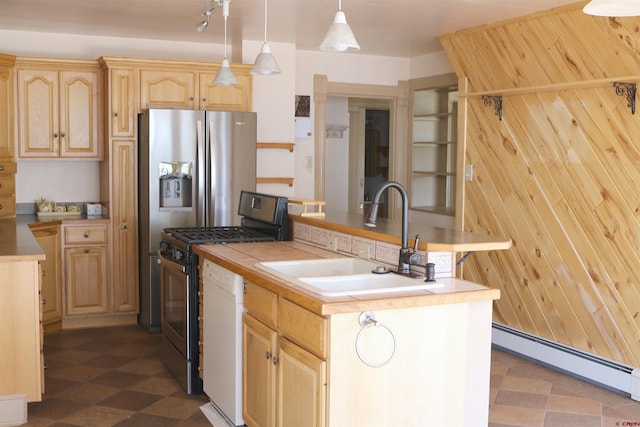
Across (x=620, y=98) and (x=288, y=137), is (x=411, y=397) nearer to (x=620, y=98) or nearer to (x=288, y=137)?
(x=620, y=98)

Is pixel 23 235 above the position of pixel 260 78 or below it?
below

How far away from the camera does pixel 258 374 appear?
3287 mm

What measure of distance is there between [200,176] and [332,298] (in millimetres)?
3131

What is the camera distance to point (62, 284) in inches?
221

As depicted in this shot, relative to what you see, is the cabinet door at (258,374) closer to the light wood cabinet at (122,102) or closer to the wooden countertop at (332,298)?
the wooden countertop at (332,298)

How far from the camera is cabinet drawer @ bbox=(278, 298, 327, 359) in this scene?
2.67 metres

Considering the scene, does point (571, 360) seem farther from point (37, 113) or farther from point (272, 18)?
point (37, 113)

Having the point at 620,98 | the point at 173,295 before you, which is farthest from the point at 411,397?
the point at 620,98

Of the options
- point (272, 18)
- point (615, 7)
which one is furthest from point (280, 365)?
point (272, 18)

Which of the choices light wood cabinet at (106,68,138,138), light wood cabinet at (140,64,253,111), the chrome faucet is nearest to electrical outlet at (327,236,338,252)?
the chrome faucet

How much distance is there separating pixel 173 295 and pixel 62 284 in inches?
67.4

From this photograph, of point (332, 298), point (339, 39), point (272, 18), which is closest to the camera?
point (332, 298)

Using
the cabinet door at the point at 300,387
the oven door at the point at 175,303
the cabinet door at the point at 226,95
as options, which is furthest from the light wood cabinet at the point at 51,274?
the cabinet door at the point at 300,387

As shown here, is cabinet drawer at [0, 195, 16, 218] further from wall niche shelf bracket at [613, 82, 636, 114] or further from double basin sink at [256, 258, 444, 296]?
wall niche shelf bracket at [613, 82, 636, 114]
